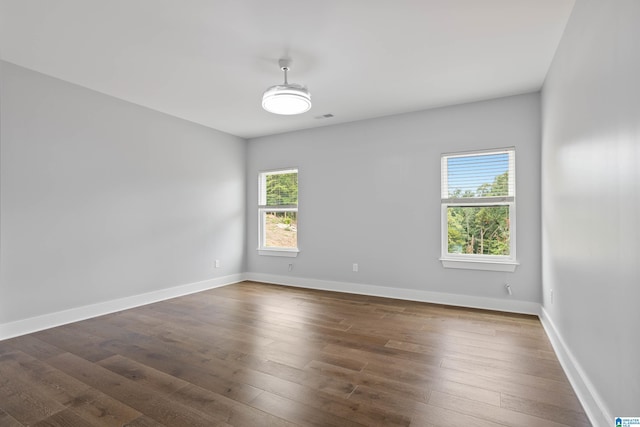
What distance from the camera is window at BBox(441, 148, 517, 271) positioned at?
12.5 feet

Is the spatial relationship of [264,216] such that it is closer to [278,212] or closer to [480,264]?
[278,212]

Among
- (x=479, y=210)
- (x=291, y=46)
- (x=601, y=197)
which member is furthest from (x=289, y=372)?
(x=479, y=210)

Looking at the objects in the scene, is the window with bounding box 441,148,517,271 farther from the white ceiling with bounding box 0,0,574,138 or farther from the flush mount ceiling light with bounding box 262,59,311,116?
the flush mount ceiling light with bounding box 262,59,311,116

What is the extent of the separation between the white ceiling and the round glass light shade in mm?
297

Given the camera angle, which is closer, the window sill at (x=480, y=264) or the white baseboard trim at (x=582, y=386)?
the white baseboard trim at (x=582, y=386)

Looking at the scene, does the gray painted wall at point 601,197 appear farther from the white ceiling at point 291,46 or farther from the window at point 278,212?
the window at point 278,212

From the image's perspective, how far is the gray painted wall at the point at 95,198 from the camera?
9.95ft

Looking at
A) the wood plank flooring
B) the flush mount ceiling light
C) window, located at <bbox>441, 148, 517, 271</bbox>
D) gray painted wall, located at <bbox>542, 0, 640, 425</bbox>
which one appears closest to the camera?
gray painted wall, located at <bbox>542, 0, 640, 425</bbox>

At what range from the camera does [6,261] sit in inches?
116

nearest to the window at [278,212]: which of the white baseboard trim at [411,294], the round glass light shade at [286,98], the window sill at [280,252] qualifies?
the window sill at [280,252]

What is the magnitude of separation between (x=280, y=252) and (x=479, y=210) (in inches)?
126

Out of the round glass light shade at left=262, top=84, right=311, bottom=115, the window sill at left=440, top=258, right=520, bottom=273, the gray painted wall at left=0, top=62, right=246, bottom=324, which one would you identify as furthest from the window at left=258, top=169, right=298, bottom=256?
the window sill at left=440, top=258, right=520, bottom=273

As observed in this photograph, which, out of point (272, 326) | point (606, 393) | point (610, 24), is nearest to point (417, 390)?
point (606, 393)

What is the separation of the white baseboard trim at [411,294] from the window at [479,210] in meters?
0.42
